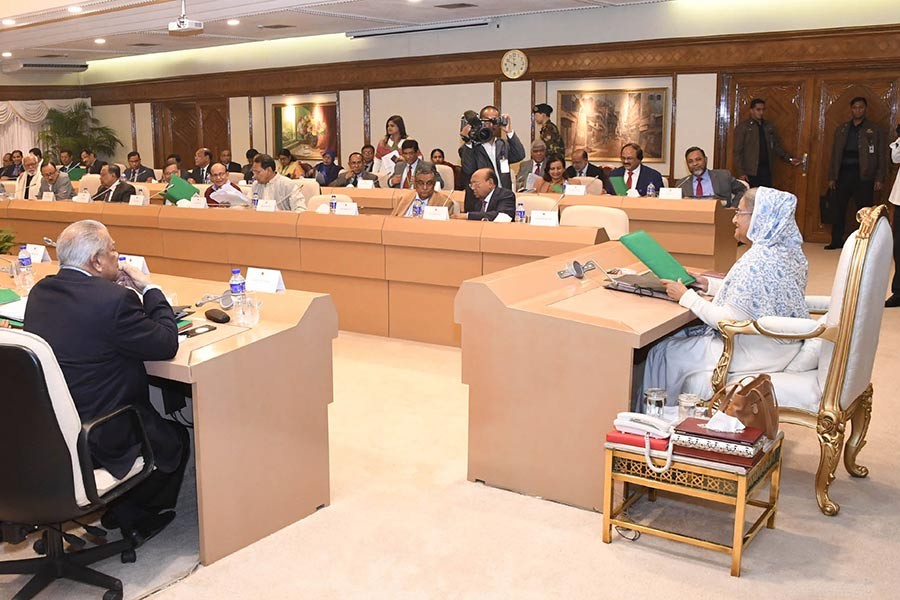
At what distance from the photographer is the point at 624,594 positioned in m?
2.90

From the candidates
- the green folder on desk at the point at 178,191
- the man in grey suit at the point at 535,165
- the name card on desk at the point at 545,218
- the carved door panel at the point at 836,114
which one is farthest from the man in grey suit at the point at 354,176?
the carved door panel at the point at 836,114

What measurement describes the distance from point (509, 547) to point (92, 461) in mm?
1435

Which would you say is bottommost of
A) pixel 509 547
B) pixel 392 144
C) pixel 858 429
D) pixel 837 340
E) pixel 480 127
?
pixel 509 547

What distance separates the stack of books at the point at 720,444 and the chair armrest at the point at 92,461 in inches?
67.7

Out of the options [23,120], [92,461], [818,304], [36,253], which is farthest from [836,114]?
[23,120]

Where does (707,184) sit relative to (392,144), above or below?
below

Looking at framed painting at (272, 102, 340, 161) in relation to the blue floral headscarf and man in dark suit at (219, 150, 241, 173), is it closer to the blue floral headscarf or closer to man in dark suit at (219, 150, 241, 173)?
man in dark suit at (219, 150, 241, 173)

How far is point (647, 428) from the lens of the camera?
312 cm

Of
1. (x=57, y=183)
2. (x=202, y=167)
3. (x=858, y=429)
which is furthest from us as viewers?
(x=202, y=167)

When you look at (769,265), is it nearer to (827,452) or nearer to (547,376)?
(827,452)

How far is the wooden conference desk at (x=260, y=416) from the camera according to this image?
119 inches

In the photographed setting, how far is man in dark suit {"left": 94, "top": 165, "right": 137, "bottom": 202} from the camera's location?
30.6ft

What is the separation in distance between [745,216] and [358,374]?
266 centimetres

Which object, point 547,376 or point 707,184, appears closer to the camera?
point 547,376
